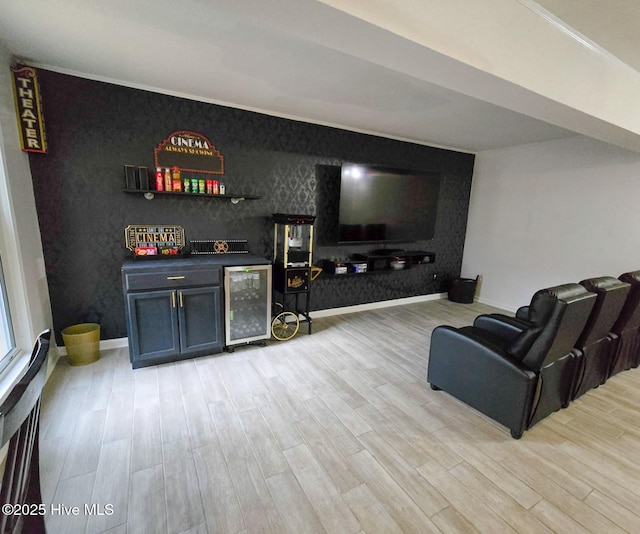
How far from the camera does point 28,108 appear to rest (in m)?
2.34

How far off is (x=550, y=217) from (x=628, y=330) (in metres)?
2.15

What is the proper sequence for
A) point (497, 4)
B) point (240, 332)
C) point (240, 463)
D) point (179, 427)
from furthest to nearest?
point (240, 332)
point (179, 427)
point (240, 463)
point (497, 4)

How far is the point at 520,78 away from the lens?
1654mm

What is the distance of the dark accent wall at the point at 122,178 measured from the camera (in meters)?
2.65

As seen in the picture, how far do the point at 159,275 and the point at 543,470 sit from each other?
3071 mm

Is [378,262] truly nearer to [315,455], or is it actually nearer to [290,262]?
[290,262]

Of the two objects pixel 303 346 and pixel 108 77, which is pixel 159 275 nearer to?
pixel 303 346

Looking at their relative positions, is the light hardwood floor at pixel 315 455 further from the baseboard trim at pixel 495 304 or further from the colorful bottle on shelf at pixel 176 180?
the baseboard trim at pixel 495 304

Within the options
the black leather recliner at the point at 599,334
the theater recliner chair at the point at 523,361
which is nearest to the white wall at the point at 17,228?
the theater recliner chair at the point at 523,361

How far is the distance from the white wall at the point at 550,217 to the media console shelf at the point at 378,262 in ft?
3.81

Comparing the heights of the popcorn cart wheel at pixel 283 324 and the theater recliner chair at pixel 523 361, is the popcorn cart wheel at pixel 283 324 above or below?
below

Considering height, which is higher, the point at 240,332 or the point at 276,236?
the point at 276,236

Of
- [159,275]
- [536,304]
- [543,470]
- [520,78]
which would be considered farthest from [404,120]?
[543,470]

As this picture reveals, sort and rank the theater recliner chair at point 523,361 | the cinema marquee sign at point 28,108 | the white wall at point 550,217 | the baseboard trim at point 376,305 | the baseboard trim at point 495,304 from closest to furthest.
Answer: the theater recliner chair at point 523,361, the cinema marquee sign at point 28,108, the white wall at point 550,217, the baseboard trim at point 376,305, the baseboard trim at point 495,304
